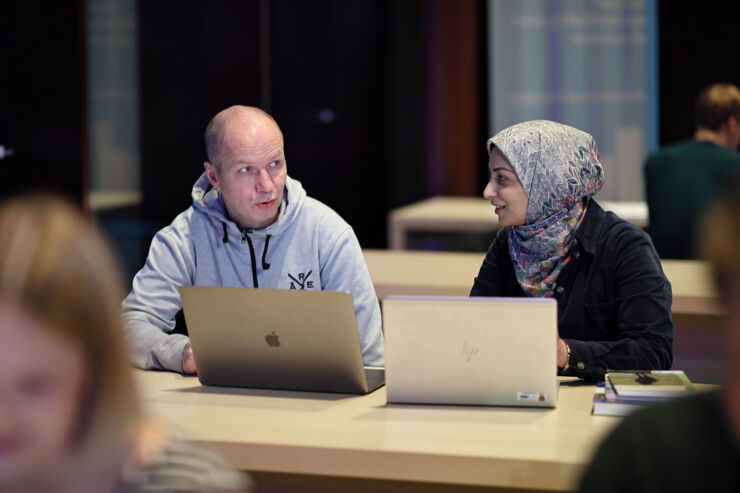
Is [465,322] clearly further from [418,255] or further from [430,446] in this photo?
[418,255]

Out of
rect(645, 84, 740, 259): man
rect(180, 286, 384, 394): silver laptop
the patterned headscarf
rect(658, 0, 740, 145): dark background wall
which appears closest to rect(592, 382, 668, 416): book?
rect(180, 286, 384, 394): silver laptop

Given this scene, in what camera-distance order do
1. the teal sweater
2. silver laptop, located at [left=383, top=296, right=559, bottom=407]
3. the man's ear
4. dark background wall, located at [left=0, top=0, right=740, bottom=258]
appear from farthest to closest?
dark background wall, located at [left=0, top=0, right=740, bottom=258] < the teal sweater < the man's ear < silver laptop, located at [left=383, top=296, right=559, bottom=407]

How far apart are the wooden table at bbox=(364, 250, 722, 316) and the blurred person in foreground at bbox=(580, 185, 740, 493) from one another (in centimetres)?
200

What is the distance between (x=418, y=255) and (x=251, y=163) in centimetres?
149

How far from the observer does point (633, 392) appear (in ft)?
5.95

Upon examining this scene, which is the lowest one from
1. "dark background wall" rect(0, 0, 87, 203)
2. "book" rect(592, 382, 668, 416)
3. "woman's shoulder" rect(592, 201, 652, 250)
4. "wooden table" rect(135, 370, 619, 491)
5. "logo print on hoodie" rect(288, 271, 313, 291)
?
"wooden table" rect(135, 370, 619, 491)

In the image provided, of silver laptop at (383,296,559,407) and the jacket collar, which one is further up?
the jacket collar

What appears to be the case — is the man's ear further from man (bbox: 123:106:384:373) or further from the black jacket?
the black jacket

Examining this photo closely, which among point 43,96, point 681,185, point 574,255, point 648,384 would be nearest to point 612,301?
point 574,255

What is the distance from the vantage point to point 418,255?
397cm

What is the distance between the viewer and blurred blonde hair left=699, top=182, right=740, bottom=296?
0.80 m

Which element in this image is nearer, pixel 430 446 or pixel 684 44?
pixel 430 446

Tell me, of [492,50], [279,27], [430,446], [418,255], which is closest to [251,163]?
[430,446]

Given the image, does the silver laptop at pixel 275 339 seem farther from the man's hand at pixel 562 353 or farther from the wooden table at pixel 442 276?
the wooden table at pixel 442 276
